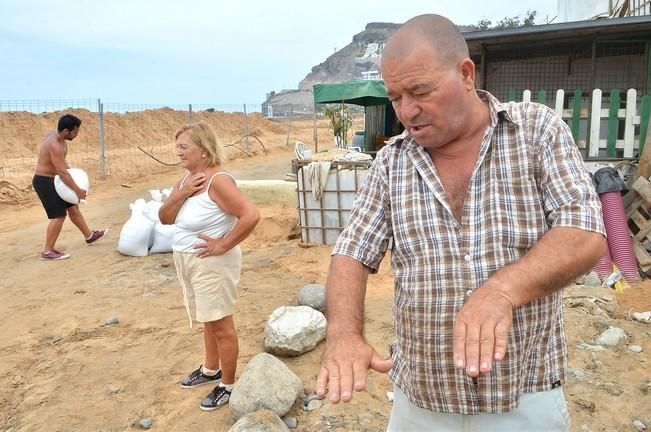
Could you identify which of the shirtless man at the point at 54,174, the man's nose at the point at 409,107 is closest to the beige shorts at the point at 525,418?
the man's nose at the point at 409,107

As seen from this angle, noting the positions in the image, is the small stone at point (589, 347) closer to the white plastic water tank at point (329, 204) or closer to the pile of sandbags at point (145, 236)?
the white plastic water tank at point (329, 204)

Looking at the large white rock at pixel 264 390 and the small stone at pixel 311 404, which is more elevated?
the large white rock at pixel 264 390

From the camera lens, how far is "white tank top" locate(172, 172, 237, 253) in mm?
3273

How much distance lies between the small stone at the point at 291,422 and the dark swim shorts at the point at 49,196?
17.0ft

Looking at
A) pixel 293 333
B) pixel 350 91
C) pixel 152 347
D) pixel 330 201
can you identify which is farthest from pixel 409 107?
pixel 350 91

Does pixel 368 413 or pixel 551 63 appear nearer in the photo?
pixel 368 413

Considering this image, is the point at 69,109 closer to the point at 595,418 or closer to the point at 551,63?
the point at 551,63

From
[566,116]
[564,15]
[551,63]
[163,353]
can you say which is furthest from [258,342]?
[564,15]

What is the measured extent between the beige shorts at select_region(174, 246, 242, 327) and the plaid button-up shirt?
5.93 ft

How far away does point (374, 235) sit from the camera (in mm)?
1611

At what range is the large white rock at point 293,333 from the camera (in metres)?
4.08

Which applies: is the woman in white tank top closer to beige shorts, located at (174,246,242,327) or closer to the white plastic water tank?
beige shorts, located at (174,246,242,327)

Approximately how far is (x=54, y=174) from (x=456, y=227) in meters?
6.83

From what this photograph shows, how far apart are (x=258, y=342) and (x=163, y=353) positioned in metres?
0.75
